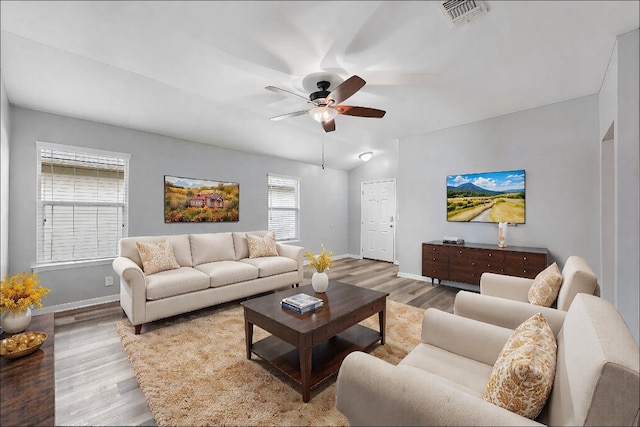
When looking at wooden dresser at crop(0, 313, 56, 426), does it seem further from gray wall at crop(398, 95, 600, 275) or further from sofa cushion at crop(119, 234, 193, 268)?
gray wall at crop(398, 95, 600, 275)

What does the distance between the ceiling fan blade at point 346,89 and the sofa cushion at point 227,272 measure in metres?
2.28

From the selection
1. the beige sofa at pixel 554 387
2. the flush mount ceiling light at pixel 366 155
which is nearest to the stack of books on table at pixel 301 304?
the beige sofa at pixel 554 387

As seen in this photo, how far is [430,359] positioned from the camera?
59.9 inches

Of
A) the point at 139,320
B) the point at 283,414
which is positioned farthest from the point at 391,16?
the point at 139,320

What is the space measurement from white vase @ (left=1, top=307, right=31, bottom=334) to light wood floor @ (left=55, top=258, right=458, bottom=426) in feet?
1.73

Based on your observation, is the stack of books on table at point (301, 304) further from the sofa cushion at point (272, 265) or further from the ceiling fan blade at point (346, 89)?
the ceiling fan blade at point (346, 89)

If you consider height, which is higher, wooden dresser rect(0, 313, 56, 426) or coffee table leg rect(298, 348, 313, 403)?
wooden dresser rect(0, 313, 56, 426)

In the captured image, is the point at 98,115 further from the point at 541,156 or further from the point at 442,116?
the point at 541,156

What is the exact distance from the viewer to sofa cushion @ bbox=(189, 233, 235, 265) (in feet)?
12.3

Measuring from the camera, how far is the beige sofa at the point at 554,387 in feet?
2.27

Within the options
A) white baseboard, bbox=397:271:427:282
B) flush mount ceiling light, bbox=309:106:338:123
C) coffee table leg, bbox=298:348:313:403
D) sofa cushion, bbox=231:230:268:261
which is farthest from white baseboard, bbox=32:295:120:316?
white baseboard, bbox=397:271:427:282

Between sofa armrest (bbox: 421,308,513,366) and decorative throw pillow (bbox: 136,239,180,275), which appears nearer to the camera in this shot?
sofa armrest (bbox: 421,308,513,366)

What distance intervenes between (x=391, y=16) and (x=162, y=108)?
2.94 m

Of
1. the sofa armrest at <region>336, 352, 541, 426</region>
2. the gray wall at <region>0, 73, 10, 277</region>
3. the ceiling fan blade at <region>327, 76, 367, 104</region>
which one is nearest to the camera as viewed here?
the sofa armrest at <region>336, 352, 541, 426</region>
